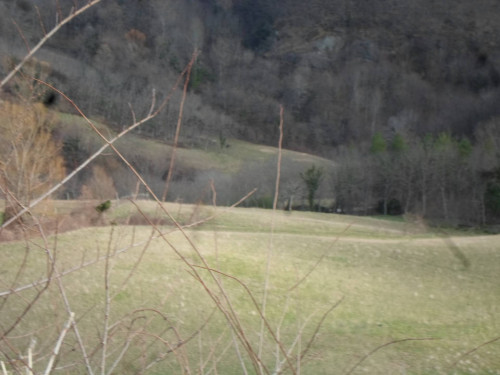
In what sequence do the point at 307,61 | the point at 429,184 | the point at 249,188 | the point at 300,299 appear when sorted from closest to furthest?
the point at 300,299 → the point at 429,184 → the point at 249,188 → the point at 307,61

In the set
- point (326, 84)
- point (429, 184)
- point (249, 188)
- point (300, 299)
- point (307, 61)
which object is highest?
point (307, 61)

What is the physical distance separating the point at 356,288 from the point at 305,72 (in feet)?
138

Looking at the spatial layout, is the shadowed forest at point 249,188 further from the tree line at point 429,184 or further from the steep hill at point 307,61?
the steep hill at point 307,61

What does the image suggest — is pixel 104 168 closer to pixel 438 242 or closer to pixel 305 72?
pixel 438 242

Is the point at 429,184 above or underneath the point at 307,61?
underneath

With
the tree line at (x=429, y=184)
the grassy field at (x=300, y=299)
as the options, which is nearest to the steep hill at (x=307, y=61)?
the tree line at (x=429, y=184)

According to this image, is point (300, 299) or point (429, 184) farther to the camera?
point (429, 184)

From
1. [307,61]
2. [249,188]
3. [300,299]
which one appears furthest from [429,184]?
[307,61]

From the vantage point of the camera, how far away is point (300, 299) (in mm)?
6973

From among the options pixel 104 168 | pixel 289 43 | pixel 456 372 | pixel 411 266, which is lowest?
pixel 456 372

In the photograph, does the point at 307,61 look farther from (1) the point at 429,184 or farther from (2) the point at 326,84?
(1) the point at 429,184

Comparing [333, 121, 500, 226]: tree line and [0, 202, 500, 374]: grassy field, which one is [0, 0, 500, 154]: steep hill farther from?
[0, 202, 500, 374]: grassy field

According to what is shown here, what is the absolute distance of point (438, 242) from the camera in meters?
10.5

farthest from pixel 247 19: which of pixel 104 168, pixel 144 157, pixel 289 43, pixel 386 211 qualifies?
pixel 104 168
